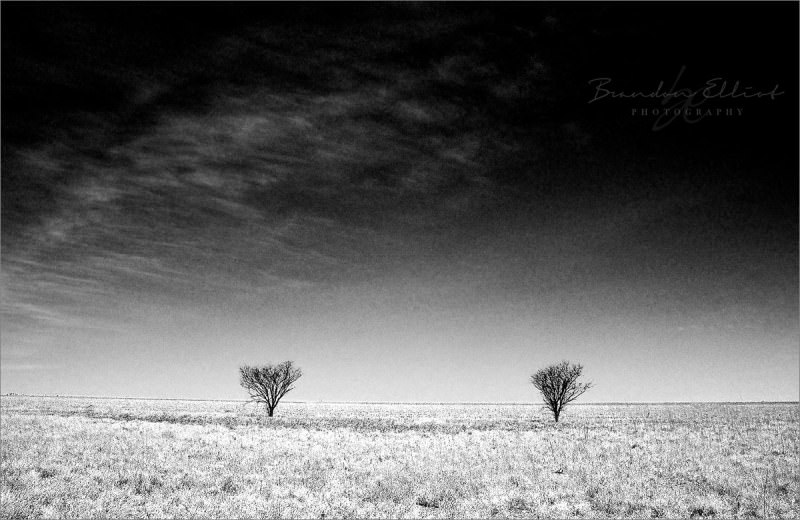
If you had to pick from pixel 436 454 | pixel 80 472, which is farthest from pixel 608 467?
pixel 80 472

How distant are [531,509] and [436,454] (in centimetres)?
844

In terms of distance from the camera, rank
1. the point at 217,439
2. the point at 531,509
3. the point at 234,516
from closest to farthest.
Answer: the point at 234,516
the point at 531,509
the point at 217,439

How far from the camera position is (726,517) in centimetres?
1105

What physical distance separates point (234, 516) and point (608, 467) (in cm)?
1290

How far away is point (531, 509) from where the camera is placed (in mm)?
11711

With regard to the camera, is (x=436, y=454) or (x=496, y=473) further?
(x=436, y=454)

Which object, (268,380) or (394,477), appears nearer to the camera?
(394,477)

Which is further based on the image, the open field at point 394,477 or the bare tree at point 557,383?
the bare tree at point 557,383

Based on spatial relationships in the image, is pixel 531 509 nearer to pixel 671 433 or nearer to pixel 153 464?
pixel 153 464

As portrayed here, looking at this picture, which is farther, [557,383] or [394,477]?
[557,383]

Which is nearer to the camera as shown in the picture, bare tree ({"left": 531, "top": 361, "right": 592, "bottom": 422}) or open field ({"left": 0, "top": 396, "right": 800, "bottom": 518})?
open field ({"left": 0, "top": 396, "right": 800, "bottom": 518})

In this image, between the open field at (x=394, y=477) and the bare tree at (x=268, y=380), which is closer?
the open field at (x=394, y=477)

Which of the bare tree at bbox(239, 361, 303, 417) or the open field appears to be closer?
the open field

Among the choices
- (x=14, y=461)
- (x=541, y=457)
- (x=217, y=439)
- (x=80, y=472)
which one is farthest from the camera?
(x=217, y=439)
